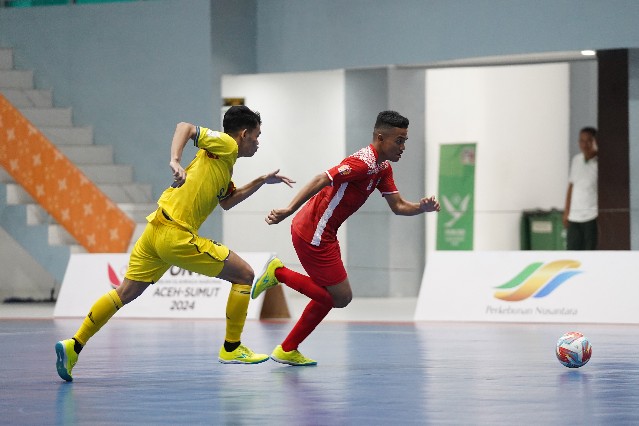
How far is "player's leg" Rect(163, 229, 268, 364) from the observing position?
8.56 meters

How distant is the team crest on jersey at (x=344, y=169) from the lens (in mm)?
8953

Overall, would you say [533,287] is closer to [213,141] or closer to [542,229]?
[542,229]

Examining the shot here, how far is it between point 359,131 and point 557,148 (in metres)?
3.11

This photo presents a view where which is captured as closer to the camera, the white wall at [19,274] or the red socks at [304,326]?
the red socks at [304,326]

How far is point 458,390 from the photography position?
7746 mm

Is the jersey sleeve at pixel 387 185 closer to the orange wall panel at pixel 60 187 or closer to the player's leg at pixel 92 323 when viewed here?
the player's leg at pixel 92 323

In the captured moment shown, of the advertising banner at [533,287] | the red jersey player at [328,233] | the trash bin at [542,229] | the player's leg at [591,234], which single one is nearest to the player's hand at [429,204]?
the red jersey player at [328,233]

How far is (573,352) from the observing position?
348 inches

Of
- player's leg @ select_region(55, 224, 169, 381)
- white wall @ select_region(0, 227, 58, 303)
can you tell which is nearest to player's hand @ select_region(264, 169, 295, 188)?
player's leg @ select_region(55, 224, 169, 381)

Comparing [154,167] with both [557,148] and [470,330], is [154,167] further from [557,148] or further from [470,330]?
[470,330]

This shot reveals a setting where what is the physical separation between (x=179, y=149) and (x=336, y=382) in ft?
5.97

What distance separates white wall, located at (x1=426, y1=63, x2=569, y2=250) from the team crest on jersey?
1073cm

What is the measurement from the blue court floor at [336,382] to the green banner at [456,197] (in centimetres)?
655

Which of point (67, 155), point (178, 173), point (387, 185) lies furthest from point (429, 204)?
point (67, 155)
